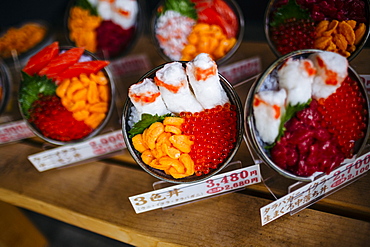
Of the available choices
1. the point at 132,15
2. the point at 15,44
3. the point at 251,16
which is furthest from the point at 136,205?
the point at 251,16

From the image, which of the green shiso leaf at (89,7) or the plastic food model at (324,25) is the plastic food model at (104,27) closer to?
the green shiso leaf at (89,7)

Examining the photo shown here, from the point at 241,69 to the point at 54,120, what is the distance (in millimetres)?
894

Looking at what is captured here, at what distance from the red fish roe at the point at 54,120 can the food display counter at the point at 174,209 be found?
0.21 meters

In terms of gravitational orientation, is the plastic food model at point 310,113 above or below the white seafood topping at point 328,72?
below

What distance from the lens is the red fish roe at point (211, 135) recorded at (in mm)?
991

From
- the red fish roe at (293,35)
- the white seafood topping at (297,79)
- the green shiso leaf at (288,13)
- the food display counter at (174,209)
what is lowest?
the food display counter at (174,209)

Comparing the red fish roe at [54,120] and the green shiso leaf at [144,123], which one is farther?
the red fish roe at [54,120]

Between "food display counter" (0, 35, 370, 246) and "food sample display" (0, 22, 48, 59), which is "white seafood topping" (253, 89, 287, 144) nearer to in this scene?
"food display counter" (0, 35, 370, 246)

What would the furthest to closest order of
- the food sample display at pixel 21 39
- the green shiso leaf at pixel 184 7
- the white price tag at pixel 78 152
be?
the food sample display at pixel 21 39, the green shiso leaf at pixel 184 7, the white price tag at pixel 78 152

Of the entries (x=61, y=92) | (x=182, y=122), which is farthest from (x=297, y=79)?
(x=61, y=92)

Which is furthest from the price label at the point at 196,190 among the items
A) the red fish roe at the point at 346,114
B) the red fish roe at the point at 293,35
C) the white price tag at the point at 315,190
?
the red fish roe at the point at 293,35

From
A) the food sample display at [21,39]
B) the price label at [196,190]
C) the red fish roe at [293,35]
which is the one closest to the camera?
the price label at [196,190]

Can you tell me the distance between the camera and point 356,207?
1058mm

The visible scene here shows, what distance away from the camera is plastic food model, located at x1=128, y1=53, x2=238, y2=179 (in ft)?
3.12
